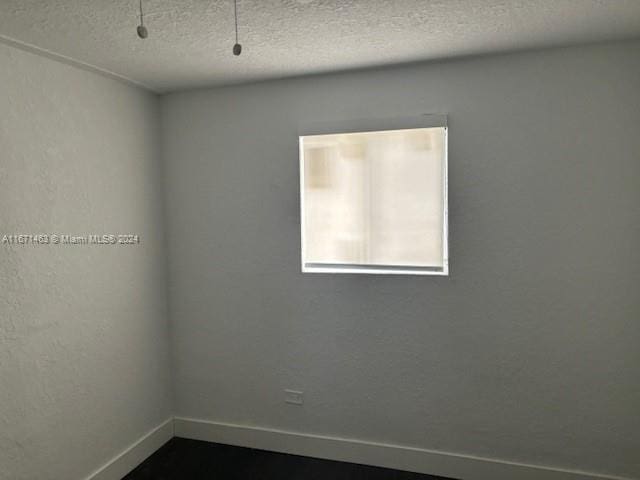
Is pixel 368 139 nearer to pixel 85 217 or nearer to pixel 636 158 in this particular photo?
pixel 636 158

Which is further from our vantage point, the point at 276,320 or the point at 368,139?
the point at 276,320

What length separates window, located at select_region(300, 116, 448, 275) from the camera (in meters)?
2.75

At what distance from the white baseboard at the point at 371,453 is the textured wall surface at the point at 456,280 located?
62mm

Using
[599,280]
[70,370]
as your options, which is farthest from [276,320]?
[599,280]

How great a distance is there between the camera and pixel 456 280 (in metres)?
2.71

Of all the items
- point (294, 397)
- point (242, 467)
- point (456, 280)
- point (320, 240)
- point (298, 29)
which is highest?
point (298, 29)

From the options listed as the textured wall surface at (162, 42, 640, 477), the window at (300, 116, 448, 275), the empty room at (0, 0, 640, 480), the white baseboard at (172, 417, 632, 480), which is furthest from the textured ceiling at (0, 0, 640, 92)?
the white baseboard at (172, 417, 632, 480)

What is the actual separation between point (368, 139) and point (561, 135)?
3.70 ft

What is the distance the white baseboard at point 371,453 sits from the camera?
8.65ft

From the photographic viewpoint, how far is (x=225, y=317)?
10.5 ft

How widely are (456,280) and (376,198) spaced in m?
0.73

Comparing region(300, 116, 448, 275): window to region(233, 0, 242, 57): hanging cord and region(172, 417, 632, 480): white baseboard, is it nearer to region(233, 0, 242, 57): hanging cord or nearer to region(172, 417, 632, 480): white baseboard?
region(233, 0, 242, 57): hanging cord

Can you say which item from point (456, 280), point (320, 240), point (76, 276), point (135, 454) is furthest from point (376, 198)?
point (135, 454)

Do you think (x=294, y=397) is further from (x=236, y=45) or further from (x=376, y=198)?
(x=236, y=45)
